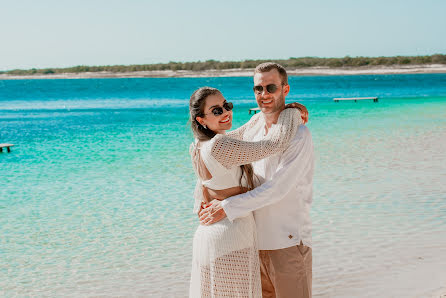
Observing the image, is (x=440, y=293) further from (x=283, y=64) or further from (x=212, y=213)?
(x=283, y=64)

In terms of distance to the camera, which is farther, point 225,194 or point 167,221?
point 167,221

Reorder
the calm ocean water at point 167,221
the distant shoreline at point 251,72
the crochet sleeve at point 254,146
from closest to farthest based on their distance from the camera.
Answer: the crochet sleeve at point 254,146
the calm ocean water at point 167,221
the distant shoreline at point 251,72

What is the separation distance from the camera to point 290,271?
293cm

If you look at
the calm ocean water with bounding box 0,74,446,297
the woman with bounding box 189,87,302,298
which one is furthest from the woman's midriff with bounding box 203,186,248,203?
the calm ocean water with bounding box 0,74,446,297

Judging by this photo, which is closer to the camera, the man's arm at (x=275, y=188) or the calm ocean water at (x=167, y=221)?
the man's arm at (x=275, y=188)

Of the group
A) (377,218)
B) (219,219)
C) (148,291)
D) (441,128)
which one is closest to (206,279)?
(219,219)

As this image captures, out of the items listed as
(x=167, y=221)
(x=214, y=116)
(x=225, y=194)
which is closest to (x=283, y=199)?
(x=225, y=194)

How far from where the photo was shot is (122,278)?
562 centimetres

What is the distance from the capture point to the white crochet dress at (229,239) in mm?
2787

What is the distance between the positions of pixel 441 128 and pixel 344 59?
126693 mm

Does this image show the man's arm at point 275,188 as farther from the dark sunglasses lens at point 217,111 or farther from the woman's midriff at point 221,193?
the dark sunglasses lens at point 217,111

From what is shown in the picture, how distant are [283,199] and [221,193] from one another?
0.36m

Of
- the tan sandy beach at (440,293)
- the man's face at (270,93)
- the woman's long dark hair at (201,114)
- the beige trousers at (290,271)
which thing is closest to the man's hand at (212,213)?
the woman's long dark hair at (201,114)

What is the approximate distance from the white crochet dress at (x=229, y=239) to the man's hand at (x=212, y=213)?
3 cm
